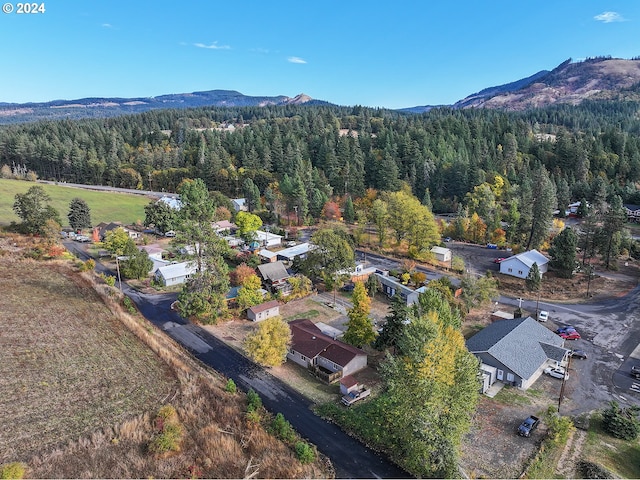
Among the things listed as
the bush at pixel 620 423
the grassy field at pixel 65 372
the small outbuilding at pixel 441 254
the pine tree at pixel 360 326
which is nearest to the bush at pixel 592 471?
the bush at pixel 620 423

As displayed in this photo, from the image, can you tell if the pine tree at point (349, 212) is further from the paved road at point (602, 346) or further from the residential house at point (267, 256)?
the paved road at point (602, 346)

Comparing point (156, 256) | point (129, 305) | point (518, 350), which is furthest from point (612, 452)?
point (156, 256)

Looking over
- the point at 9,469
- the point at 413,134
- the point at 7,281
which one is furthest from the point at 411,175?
the point at 9,469

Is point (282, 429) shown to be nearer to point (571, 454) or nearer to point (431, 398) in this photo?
point (431, 398)

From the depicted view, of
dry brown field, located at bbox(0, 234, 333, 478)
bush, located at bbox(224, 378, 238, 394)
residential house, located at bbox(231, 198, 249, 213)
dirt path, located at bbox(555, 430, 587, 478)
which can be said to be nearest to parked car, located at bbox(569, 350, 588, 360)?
dirt path, located at bbox(555, 430, 587, 478)

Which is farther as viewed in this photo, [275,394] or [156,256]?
[156,256]

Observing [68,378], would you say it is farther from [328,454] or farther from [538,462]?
[538,462]

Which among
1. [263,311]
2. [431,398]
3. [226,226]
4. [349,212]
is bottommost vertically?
[263,311]

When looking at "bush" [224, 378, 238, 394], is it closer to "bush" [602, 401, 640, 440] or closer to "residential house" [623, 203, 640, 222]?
"bush" [602, 401, 640, 440]
